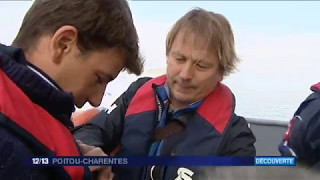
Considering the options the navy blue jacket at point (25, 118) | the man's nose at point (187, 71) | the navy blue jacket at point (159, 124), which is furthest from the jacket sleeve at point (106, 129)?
the navy blue jacket at point (25, 118)

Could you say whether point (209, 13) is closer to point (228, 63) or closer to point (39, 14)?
point (228, 63)

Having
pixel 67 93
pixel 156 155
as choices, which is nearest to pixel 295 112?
pixel 156 155

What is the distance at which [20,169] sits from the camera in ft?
1.34

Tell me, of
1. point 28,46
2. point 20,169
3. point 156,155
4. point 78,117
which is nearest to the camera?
point 20,169

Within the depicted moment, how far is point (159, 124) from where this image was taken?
77cm

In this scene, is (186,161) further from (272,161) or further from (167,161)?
(272,161)

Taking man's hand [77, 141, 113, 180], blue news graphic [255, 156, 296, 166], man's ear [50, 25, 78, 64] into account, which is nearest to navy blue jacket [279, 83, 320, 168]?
blue news graphic [255, 156, 296, 166]

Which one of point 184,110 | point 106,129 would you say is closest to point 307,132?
point 184,110

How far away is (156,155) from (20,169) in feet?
1.12

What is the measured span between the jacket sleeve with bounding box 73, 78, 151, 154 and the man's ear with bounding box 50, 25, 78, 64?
0.26m

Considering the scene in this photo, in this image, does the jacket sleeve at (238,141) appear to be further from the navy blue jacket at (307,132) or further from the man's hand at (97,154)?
the man's hand at (97,154)

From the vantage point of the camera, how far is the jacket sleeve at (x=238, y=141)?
71cm

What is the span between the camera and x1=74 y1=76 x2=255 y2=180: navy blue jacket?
28.0 inches

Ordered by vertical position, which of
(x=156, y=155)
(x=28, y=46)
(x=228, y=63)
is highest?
(x=28, y=46)
